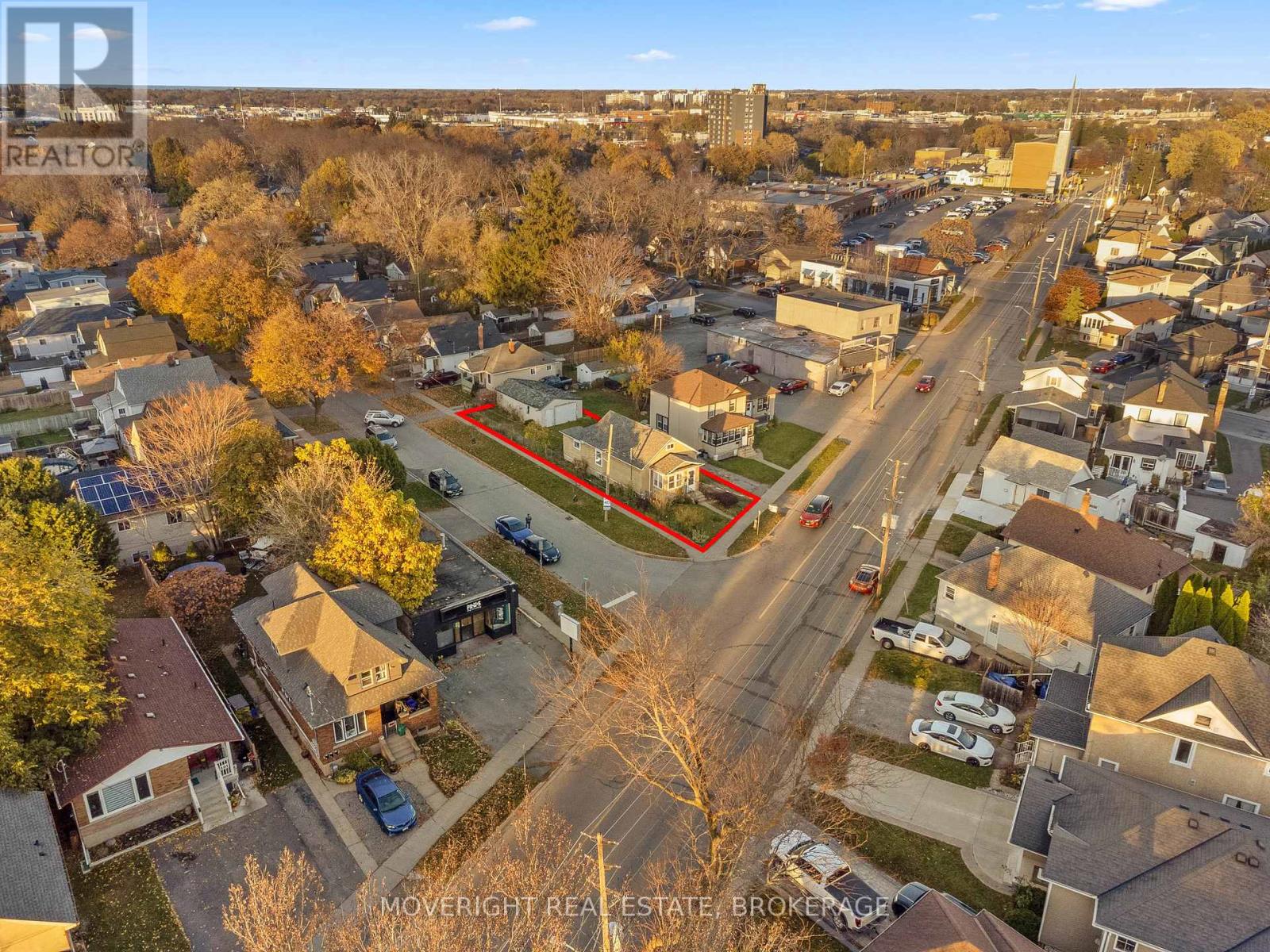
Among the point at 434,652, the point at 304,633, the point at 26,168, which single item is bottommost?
the point at 434,652

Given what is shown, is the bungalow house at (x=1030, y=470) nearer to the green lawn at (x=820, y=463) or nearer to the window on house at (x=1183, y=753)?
the green lawn at (x=820, y=463)

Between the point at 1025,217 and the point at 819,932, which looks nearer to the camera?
the point at 819,932

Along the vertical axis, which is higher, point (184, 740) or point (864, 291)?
point (864, 291)

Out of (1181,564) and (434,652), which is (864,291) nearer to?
(1181,564)

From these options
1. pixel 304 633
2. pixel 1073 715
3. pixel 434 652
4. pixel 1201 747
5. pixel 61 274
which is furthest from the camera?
pixel 61 274

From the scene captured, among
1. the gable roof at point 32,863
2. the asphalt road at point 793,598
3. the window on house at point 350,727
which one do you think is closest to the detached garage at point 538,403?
the asphalt road at point 793,598

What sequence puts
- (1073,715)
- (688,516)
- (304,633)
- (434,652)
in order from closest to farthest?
(1073,715) < (304,633) < (434,652) < (688,516)

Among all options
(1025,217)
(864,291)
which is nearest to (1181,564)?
(864,291)
